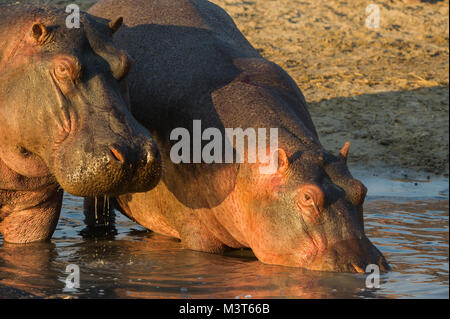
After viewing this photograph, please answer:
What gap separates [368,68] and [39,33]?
8516 mm

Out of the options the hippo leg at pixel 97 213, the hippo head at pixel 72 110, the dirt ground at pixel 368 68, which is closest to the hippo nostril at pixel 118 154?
the hippo head at pixel 72 110

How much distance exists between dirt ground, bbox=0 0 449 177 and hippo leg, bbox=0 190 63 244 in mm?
4652

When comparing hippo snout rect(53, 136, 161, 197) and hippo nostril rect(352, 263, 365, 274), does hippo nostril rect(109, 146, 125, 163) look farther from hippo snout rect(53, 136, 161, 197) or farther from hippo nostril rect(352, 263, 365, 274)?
hippo nostril rect(352, 263, 365, 274)

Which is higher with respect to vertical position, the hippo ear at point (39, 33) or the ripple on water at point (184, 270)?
the hippo ear at point (39, 33)

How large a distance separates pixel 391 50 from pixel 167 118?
859cm

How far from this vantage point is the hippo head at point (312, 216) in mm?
5602

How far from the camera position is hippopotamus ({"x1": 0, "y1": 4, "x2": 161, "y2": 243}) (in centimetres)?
516

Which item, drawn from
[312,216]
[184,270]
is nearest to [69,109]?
[184,270]

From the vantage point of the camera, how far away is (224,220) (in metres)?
6.25

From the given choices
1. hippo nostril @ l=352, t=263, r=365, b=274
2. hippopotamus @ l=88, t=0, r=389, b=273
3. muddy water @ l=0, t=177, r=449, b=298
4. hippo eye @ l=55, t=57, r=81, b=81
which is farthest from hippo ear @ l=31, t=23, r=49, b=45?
hippo nostril @ l=352, t=263, r=365, b=274

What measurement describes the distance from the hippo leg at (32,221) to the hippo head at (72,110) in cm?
79

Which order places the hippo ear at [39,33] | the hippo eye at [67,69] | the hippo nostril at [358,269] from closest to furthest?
the hippo eye at [67,69]
the hippo ear at [39,33]
the hippo nostril at [358,269]

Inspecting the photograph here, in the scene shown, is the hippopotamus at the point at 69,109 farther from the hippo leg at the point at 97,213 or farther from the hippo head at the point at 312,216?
the hippo leg at the point at 97,213

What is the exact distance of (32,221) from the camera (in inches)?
258
